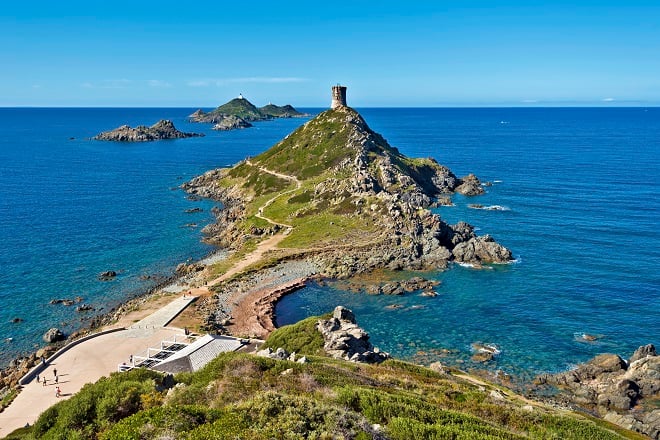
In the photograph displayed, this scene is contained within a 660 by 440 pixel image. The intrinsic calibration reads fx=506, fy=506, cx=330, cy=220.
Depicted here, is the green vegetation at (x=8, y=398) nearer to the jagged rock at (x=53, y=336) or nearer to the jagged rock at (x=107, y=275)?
the jagged rock at (x=53, y=336)

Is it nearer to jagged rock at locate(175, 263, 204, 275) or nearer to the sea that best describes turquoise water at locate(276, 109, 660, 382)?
the sea

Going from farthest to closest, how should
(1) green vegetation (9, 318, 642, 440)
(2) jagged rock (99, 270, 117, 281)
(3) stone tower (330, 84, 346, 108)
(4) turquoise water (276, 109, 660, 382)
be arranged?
(3) stone tower (330, 84, 346, 108) → (2) jagged rock (99, 270, 117, 281) → (4) turquoise water (276, 109, 660, 382) → (1) green vegetation (9, 318, 642, 440)

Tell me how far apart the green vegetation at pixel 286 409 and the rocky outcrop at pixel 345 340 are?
5.84m

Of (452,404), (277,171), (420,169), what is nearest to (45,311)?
(452,404)

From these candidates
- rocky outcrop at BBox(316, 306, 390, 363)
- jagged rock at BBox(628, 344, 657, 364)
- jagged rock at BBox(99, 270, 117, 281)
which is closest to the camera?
rocky outcrop at BBox(316, 306, 390, 363)

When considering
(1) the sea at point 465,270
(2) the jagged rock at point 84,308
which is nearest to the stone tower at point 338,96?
(1) the sea at point 465,270

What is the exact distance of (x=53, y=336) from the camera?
177ft

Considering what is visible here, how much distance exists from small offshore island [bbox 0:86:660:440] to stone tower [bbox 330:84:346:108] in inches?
2145

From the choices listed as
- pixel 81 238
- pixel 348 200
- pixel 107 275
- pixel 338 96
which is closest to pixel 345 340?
pixel 107 275

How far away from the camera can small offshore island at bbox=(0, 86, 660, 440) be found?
72.5ft

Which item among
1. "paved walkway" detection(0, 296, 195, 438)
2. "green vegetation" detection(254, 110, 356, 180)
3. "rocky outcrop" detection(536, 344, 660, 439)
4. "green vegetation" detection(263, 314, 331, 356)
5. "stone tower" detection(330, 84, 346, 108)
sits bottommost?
"rocky outcrop" detection(536, 344, 660, 439)

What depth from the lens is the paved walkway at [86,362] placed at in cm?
3644

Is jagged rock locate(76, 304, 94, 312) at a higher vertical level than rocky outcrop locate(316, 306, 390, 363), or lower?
lower

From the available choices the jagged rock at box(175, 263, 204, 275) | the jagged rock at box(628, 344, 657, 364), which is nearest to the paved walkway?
the jagged rock at box(175, 263, 204, 275)
